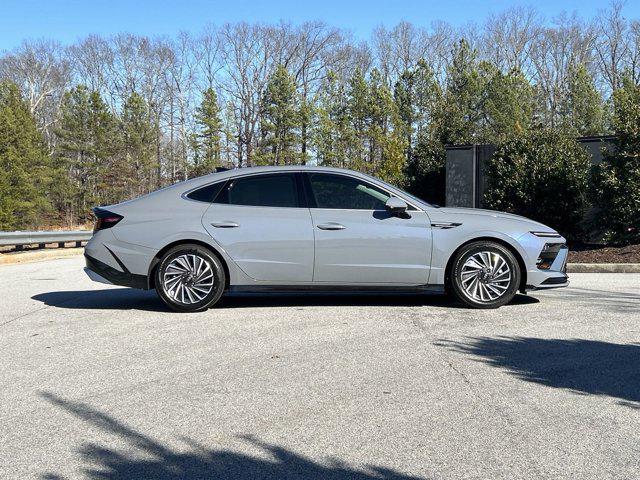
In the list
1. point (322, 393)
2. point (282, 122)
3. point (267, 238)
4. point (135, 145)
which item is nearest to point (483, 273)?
point (267, 238)

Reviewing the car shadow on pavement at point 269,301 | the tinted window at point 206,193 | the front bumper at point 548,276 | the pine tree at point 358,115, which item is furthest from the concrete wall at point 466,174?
the pine tree at point 358,115

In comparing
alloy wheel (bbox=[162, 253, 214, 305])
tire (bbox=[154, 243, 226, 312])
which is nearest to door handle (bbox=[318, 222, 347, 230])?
tire (bbox=[154, 243, 226, 312])

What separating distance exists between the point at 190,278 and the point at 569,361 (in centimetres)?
387

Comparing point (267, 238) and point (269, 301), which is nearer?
point (267, 238)

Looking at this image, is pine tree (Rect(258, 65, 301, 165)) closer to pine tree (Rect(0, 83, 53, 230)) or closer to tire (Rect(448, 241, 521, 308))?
pine tree (Rect(0, 83, 53, 230))

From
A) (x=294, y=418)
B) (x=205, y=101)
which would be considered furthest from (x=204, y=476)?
(x=205, y=101)

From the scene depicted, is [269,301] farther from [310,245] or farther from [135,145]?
[135,145]

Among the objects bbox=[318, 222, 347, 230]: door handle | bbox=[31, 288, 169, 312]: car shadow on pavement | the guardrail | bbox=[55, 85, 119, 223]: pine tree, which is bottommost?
bbox=[31, 288, 169, 312]: car shadow on pavement

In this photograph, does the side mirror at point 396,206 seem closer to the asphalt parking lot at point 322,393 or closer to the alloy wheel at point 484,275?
the alloy wheel at point 484,275

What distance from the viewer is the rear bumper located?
7027mm

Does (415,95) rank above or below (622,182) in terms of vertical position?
above

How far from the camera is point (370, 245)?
22.8ft

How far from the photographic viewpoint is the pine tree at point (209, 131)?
188 feet

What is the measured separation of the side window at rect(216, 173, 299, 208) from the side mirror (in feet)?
3.29
